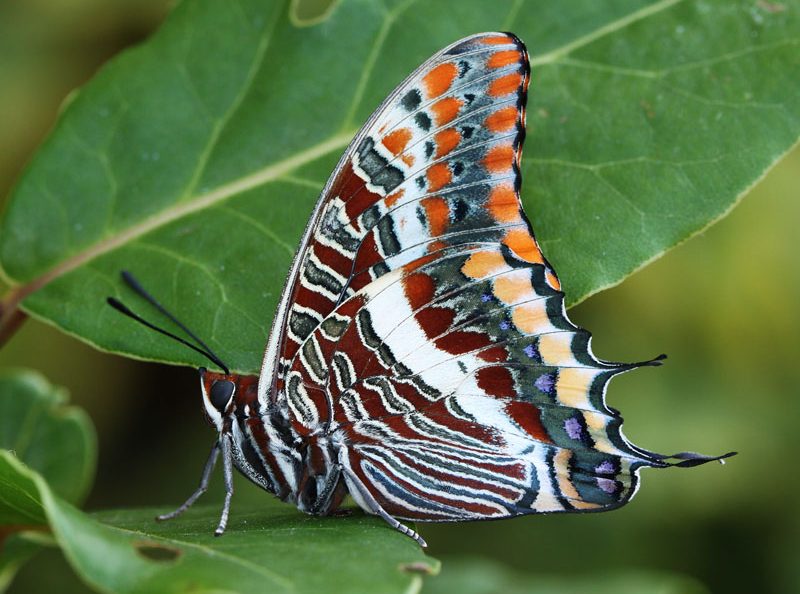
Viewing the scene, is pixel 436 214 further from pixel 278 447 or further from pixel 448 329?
pixel 278 447

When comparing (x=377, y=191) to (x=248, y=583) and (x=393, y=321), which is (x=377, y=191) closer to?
(x=393, y=321)

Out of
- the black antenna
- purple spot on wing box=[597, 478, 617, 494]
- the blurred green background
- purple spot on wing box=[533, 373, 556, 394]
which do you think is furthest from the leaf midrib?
the blurred green background

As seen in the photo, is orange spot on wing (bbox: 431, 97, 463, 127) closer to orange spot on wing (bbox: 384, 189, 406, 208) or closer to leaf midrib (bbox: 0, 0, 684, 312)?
orange spot on wing (bbox: 384, 189, 406, 208)

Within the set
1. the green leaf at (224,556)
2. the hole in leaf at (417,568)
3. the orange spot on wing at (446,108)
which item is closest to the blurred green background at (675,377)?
the orange spot on wing at (446,108)

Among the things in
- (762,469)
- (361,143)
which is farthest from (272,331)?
(762,469)

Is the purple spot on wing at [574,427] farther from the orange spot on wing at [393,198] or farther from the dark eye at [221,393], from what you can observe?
the dark eye at [221,393]

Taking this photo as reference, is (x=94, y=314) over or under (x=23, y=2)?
under
